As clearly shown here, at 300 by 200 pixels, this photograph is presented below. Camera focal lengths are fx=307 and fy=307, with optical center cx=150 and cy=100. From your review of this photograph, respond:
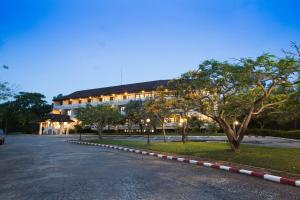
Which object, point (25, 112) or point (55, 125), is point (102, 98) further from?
point (25, 112)

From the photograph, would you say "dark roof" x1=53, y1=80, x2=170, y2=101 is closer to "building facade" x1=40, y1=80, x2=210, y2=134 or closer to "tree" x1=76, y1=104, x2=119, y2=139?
"building facade" x1=40, y1=80, x2=210, y2=134

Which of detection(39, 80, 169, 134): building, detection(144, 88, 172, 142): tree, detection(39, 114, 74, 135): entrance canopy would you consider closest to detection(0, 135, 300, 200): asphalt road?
detection(144, 88, 172, 142): tree

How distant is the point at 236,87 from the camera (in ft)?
53.9

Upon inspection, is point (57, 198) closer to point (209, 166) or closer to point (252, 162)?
point (209, 166)

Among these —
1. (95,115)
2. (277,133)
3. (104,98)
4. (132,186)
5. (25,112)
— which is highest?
(104,98)

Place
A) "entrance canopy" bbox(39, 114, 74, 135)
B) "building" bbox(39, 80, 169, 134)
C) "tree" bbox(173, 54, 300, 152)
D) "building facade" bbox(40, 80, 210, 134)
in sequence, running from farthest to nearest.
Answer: "entrance canopy" bbox(39, 114, 74, 135), "building" bbox(39, 80, 169, 134), "building facade" bbox(40, 80, 210, 134), "tree" bbox(173, 54, 300, 152)

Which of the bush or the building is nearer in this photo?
the bush

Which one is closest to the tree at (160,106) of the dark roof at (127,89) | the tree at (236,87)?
the tree at (236,87)

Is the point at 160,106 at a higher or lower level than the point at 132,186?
higher

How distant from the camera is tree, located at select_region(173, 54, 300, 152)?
14375 millimetres

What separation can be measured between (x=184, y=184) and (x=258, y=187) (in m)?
1.89

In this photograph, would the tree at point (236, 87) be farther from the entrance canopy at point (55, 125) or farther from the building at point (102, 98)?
the entrance canopy at point (55, 125)

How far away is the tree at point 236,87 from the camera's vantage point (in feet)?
47.2

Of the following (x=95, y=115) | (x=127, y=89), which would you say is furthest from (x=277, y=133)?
(x=127, y=89)
